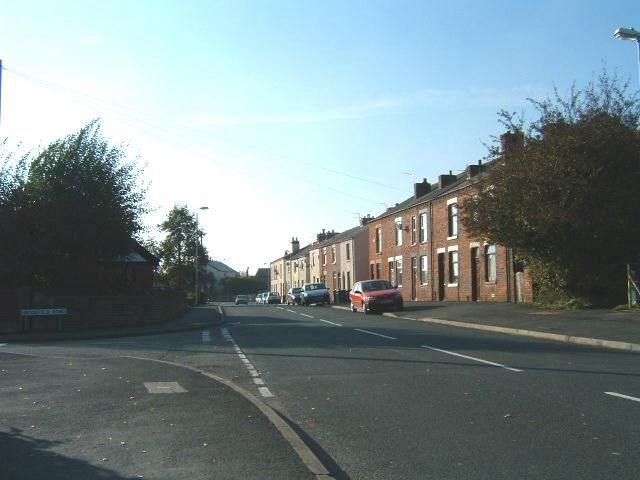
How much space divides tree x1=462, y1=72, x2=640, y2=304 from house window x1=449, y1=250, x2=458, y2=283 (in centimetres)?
1151

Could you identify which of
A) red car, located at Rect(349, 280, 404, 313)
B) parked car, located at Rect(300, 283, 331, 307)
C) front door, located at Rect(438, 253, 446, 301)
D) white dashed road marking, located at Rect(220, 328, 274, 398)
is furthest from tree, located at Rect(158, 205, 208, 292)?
white dashed road marking, located at Rect(220, 328, 274, 398)

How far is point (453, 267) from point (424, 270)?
424cm

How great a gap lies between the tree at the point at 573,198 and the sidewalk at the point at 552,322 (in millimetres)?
1964

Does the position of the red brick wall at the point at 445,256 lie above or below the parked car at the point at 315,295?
above

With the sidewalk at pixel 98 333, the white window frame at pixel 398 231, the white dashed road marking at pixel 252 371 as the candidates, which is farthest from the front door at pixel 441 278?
the white dashed road marking at pixel 252 371

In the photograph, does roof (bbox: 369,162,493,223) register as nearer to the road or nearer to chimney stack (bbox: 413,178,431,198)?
chimney stack (bbox: 413,178,431,198)

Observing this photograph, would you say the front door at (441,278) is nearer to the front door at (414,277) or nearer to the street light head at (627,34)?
the front door at (414,277)

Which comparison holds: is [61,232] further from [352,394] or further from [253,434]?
[253,434]

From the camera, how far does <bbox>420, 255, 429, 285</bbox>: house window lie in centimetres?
4188

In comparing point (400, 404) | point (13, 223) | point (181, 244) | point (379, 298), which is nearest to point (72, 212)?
point (13, 223)

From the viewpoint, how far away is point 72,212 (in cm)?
2538

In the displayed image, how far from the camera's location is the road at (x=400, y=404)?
5.81 m

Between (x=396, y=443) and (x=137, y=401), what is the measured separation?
4.12 metres

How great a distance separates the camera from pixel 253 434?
6.88 metres
